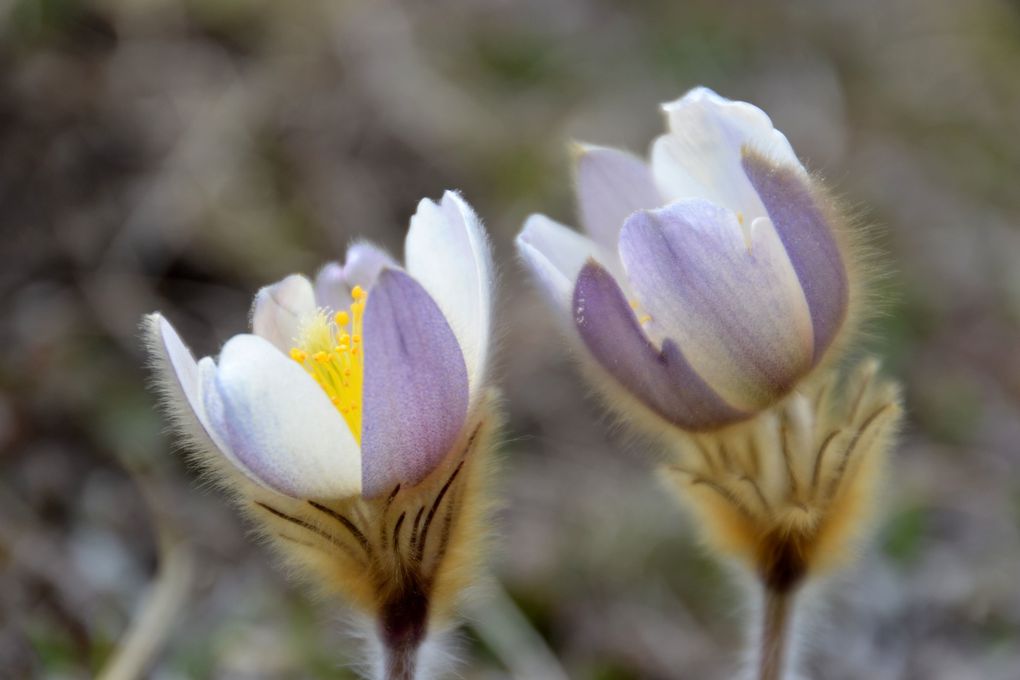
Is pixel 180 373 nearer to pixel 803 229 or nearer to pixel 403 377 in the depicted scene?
pixel 403 377

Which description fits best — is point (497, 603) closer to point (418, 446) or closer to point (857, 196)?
point (418, 446)

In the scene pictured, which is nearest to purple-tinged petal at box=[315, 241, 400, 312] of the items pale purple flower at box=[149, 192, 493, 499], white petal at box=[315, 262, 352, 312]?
white petal at box=[315, 262, 352, 312]

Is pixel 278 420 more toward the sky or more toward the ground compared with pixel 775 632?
more toward the sky

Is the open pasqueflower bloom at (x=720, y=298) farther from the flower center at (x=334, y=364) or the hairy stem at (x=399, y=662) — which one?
the hairy stem at (x=399, y=662)

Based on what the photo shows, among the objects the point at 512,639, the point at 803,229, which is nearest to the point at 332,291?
the point at 803,229

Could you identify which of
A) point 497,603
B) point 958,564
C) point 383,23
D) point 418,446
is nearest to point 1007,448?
point 958,564

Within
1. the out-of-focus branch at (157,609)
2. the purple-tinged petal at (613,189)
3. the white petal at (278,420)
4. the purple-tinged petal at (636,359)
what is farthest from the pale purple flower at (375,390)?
the out-of-focus branch at (157,609)

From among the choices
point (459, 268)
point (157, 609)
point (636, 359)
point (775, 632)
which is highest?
point (459, 268)
